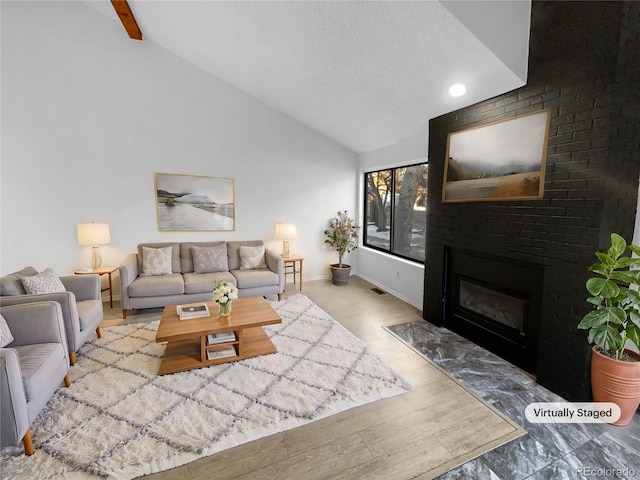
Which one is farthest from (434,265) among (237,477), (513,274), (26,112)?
(26,112)

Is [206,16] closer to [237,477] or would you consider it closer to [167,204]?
[167,204]

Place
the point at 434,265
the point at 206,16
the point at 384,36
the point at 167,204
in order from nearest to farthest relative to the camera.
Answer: the point at 384,36, the point at 206,16, the point at 434,265, the point at 167,204

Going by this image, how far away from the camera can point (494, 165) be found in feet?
9.50

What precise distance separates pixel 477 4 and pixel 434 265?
2566 millimetres

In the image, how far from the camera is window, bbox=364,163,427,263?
15.0ft

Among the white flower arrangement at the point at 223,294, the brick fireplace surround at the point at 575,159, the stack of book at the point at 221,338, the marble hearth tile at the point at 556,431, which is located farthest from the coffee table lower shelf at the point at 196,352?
the brick fireplace surround at the point at 575,159

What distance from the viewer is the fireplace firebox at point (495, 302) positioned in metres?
2.71

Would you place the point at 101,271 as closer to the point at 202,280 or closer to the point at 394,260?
the point at 202,280

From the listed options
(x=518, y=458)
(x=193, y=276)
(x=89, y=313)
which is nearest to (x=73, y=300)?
(x=89, y=313)

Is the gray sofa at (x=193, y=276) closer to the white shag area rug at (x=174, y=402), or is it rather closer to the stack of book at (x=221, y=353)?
the white shag area rug at (x=174, y=402)

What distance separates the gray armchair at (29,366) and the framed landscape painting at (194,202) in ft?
8.16

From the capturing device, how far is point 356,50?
2975 millimetres

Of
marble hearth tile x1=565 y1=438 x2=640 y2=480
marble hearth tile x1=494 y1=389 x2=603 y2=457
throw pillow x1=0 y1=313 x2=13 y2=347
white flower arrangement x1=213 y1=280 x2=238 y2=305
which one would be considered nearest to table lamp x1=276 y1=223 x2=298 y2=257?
white flower arrangement x1=213 y1=280 x2=238 y2=305

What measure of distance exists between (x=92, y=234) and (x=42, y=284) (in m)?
1.36
